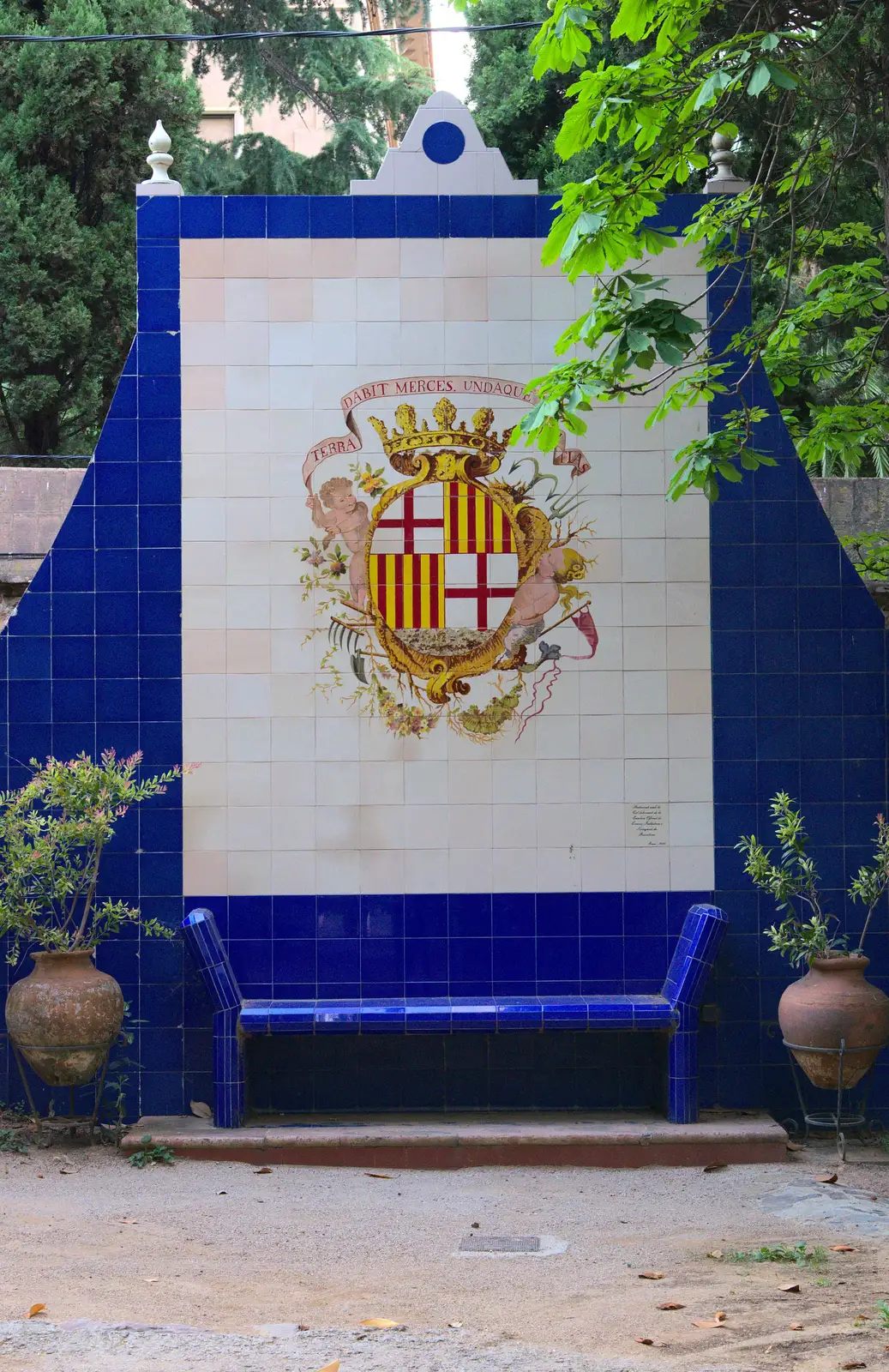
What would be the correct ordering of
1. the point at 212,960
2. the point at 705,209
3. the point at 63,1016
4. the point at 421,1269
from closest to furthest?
the point at 421,1269
the point at 63,1016
the point at 212,960
the point at 705,209

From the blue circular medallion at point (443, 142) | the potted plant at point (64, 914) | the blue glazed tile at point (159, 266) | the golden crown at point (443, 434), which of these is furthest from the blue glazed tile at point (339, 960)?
the blue circular medallion at point (443, 142)

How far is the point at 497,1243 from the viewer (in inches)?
200

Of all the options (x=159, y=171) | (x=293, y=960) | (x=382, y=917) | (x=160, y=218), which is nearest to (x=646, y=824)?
(x=382, y=917)

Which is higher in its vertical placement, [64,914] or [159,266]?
[159,266]

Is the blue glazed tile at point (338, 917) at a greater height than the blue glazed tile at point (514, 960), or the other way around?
the blue glazed tile at point (338, 917)

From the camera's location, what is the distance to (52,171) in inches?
507

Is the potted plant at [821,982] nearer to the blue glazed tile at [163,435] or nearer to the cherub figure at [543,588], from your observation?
the cherub figure at [543,588]

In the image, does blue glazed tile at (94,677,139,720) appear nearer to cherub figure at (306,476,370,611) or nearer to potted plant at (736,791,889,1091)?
cherub figure at (306,476,370,611)

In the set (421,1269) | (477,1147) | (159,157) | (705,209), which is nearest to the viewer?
(421,1269)

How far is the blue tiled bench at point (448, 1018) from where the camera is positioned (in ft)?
20.5

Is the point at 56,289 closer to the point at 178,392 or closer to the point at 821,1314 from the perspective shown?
the point at 178,392

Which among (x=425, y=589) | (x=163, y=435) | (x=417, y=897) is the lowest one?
(x=417, y=897)

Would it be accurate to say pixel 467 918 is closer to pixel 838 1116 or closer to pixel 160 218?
pixel 838 1116

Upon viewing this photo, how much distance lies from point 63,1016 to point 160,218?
12.8 ft
